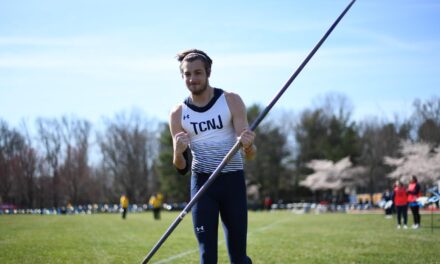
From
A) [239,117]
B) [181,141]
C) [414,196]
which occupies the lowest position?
[414,196]

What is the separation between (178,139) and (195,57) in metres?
0.89

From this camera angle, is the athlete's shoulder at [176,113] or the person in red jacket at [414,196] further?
the person in red jacket at [414,196]

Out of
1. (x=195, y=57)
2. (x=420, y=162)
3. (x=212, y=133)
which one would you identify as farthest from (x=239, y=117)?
(x=420, y=162)

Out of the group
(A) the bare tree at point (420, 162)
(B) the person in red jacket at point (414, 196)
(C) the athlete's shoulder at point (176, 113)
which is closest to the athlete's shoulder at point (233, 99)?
(C) the athlete's shoulder at point (176, 113)

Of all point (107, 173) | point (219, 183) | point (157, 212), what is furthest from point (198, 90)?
point (107, 173)

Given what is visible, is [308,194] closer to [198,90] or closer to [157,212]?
[157,212]

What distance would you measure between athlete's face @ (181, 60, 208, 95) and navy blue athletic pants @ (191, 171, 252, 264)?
95cm

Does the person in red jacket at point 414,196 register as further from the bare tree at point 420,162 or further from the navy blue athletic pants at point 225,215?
the bare tree at point 420,162

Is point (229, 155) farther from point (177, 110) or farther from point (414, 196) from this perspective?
point (414, 196)

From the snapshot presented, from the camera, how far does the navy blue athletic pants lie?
5449 millimetres

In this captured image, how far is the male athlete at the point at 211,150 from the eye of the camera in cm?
548

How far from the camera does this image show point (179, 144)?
556 cm

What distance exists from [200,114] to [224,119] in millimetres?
264

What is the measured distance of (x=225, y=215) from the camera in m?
5.56
